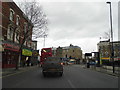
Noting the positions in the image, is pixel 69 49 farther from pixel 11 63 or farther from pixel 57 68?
pixel 57 68

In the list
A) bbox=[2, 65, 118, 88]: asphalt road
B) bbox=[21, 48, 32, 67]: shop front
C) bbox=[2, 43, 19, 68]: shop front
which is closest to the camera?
bbox=[2, 65, 118, 88]: asphalt road

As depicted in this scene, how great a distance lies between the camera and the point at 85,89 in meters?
7.75

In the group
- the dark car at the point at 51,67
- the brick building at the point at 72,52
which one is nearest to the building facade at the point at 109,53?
the dark car at the point at 51,67

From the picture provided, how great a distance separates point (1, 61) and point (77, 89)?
686 inches

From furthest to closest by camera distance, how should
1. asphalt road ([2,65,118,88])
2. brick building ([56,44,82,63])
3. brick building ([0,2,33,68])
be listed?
brick building ([56,44,82,63]) → brick building ([0,2,33,68]) → asphalt road ([2,65,118,88])

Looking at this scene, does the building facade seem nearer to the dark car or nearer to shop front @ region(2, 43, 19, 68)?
the dark car

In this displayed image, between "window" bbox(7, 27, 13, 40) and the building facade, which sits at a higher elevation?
"window" bbox(7, 27, 13, 40)

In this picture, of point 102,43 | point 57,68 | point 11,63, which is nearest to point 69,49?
point 102,43

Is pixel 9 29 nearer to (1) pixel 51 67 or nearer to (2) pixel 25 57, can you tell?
(2) pixel 25 57

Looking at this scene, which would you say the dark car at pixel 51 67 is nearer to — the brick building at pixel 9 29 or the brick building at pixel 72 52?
the brick building at pixel 9 29

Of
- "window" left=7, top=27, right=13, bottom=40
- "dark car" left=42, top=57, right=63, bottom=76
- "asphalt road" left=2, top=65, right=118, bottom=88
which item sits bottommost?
"asphalt road" left=2, top=65, right=118, bottom=88

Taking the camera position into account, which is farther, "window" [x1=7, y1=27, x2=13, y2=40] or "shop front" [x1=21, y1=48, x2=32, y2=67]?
"shop front" [x1=21, y1=48, x2=32, y2=67]

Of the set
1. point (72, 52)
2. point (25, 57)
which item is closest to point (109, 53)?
point (25, 57)

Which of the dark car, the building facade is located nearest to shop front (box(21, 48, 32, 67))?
the building facade
